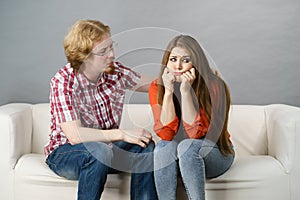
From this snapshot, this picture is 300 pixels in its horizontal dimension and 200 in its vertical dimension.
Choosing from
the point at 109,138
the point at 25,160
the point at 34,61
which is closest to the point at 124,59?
the point at 109,138

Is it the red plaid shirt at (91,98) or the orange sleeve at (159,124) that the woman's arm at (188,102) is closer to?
the orange sleeve at (159,124)

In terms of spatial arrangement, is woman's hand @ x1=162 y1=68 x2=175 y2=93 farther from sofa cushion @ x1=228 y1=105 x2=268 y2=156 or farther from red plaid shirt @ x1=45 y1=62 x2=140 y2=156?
sofa cushion @ x1=228 y1=105 x2=268 y2=156

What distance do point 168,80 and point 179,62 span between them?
0.10m

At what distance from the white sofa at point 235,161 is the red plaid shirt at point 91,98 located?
0.07 m

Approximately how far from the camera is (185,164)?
1.82 metres

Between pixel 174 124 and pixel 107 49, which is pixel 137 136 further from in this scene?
pixel 107 49

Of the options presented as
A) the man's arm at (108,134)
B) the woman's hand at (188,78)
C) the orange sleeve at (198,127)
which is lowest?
the man's arm at (108,134)

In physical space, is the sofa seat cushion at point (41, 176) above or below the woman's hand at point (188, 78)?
below

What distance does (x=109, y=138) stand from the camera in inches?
74.9

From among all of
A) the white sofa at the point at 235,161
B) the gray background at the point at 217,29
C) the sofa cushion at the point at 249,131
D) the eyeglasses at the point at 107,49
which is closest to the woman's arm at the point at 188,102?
the white sofa at the point at 235,161

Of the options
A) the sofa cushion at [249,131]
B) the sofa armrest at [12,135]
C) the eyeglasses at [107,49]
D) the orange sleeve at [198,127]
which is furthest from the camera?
the sofa cushion at [249,131]

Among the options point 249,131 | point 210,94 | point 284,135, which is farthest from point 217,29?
point 210,94

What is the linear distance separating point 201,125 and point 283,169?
0.47 meters

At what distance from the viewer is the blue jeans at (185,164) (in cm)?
181
